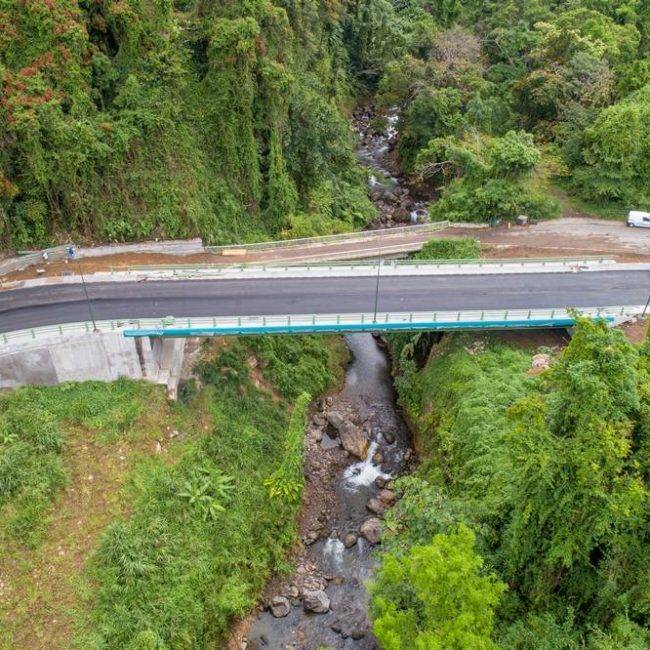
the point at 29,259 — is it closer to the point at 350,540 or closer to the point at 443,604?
the point at 350,540

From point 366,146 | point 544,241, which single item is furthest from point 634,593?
point 366,146

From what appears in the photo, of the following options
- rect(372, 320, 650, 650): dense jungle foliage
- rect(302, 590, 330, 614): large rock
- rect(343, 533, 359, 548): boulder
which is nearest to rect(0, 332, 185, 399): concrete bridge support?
rect(343, 533, 359, 548): boulder

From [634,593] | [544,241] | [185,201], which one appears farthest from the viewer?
[544,241]

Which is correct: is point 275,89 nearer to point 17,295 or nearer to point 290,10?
point 290,10

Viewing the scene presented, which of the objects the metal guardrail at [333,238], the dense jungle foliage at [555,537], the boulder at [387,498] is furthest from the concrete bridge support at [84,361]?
the dense jungle foliage at [555,537]

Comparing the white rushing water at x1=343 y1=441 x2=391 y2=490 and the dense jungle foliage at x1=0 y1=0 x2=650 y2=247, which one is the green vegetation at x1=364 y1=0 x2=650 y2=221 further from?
the white rushing water at x1=343 y1=441 x2=391 y2=490

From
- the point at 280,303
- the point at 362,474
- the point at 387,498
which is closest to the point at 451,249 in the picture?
the point at 280,303
